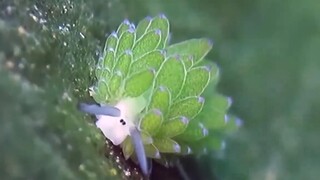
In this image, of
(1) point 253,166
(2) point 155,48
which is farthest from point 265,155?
(2) point 155,48

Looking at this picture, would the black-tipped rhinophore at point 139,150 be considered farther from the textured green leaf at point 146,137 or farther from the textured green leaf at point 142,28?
the textured green leaf at point 142,28

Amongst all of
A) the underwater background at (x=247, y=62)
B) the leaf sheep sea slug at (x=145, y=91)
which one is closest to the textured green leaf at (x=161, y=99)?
the leaf sheep sea slug at (x=145, y=91)

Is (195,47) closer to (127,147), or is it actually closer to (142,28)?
(142,28)

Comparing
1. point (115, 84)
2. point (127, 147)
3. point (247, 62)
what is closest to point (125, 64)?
point (115, 84)

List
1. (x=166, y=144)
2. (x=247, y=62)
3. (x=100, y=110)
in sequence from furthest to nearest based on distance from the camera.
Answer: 1. (x=247, y=62)
2. (x=166, y=144)
3. (x=100, y=110)

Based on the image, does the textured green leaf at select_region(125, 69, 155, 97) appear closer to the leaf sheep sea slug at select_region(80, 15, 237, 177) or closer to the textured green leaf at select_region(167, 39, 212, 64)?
the leaf sheep sea slug at select_region(80, 15, 237, 177)

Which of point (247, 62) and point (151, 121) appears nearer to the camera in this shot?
point (151, 121)
